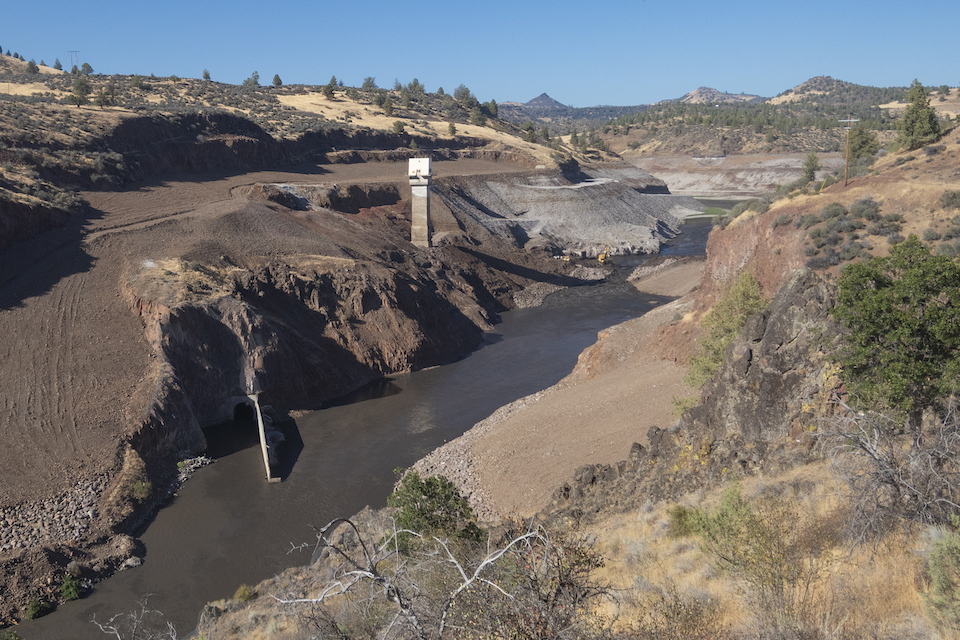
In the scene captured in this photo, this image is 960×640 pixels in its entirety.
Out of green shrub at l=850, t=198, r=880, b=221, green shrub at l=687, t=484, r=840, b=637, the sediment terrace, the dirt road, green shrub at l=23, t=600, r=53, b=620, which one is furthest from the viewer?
green shrub at l=850, t=198, r=880, b=221

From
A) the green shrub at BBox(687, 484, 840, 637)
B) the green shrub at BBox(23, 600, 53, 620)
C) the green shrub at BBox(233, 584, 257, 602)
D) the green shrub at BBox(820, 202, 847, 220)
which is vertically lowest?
the green shrub at BBox(23, 600, 53, 620)

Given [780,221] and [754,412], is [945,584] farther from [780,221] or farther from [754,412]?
[780,221]

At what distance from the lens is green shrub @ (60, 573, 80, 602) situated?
76.7ft

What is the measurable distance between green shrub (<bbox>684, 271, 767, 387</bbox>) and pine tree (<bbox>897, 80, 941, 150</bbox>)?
15423 millimetres

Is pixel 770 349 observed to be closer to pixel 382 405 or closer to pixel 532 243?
pixel 382 405

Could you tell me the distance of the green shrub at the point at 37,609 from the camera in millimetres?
22375

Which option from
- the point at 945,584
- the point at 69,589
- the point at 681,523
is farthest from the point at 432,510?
the point at 69,589

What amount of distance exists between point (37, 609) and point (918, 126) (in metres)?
44.6

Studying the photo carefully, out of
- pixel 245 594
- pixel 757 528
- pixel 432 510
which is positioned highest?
pixel 757 528

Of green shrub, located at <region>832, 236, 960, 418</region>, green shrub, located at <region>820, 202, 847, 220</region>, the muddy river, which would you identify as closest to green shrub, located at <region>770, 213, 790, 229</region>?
green shrub, located at <region>820, 202, 847, 220</region>

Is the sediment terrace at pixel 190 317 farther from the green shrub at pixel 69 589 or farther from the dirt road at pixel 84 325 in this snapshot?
the green shrub at pixel 69 589

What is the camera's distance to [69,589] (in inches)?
926

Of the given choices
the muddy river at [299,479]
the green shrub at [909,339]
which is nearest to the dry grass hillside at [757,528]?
the green shrub at [909,339]

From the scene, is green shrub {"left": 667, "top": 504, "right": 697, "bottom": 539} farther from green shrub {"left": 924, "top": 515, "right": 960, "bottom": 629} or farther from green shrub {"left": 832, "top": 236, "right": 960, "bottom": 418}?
green shrub {"left": 924, "top": 515, "right": 960, "bottom": 629}
